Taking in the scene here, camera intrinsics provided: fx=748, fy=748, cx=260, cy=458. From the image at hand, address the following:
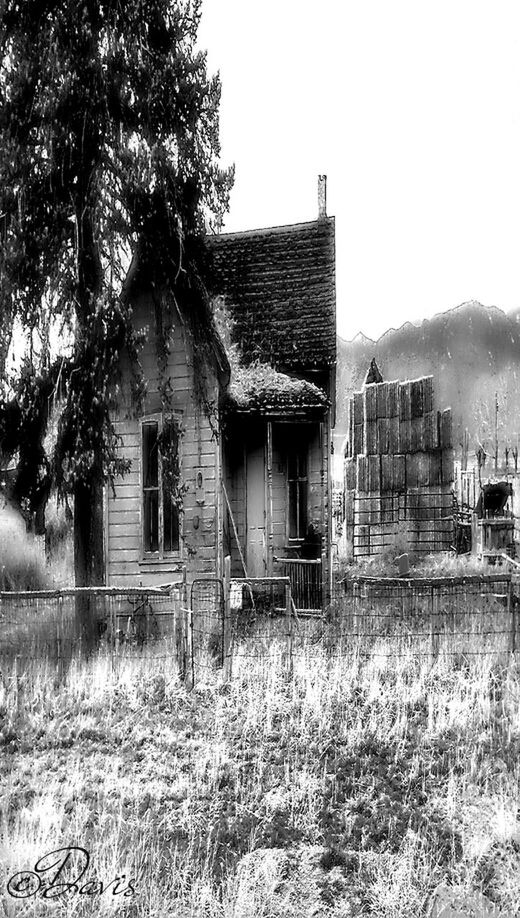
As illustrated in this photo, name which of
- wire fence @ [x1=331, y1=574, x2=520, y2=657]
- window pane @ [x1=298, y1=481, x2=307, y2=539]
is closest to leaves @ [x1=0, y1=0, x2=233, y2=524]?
wire fence @ [x1=331, y1=574, x2=520, y2=657]

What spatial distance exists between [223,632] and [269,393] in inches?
219

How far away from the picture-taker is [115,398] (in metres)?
9.04

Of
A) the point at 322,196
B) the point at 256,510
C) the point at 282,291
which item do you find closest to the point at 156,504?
the point at 256,510

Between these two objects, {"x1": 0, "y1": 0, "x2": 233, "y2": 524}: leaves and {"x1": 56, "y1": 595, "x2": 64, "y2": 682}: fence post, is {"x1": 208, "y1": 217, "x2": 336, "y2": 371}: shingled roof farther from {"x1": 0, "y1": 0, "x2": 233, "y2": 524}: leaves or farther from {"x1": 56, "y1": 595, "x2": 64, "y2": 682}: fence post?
{"x1": 56, "y1": 595, "x2": 64, "y2": 682}: fence post

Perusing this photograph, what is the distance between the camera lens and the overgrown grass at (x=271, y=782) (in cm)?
484

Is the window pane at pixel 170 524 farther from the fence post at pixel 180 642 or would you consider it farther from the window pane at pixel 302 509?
the fence post at pixel 180 642

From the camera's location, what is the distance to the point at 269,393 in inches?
507

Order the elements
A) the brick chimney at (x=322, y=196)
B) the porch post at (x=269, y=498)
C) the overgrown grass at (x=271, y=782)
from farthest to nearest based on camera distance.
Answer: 1. the brick chimney at (x=322, y=196)
2. the porch post at (x=269, y=498)
3. the overgrown grass at (x=271, y=782)

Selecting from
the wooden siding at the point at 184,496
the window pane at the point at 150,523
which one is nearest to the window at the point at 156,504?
the window pane at the point at 150,523

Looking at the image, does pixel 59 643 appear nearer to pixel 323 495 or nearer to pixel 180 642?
pixel 180 642

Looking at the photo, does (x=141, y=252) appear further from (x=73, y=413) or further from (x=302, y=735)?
(x=302, y=735)

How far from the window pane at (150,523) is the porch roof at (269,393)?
2038 millimetres

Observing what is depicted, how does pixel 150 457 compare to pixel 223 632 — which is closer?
pixel 223 632

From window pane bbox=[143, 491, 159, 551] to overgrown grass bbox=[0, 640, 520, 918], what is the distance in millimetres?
3634
